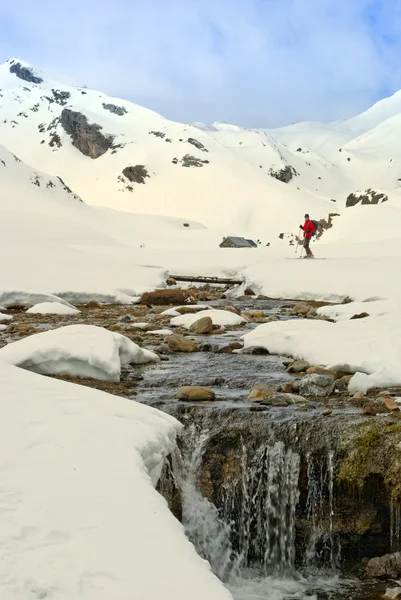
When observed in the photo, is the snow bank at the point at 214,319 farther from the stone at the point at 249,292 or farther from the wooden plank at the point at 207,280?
the wooden plank at the point at 207,280

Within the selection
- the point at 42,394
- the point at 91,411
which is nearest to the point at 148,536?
the point at 91,411

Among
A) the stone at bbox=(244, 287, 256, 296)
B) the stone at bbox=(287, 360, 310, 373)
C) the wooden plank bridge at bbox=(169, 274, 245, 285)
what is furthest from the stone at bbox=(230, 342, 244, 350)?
the wooden plank bridge at bbox=(169, 274, 245, 285)

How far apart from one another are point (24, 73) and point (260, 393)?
195 meters

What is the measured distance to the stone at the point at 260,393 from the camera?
722cm

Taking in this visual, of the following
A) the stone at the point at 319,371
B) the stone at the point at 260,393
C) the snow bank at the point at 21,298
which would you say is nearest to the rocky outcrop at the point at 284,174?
the snow bank at the point at 21,298

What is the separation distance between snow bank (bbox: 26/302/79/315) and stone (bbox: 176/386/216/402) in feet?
26.3

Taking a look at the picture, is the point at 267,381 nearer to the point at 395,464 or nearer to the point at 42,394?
the point at 395,464

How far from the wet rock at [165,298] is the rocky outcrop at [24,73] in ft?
590

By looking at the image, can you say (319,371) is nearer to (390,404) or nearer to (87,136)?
(390,404)

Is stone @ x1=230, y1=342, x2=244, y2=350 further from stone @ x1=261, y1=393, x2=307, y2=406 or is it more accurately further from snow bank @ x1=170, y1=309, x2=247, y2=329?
stone @ x1=261, y1=393, x2=307, y2=406

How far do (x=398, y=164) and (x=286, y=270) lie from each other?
13057cm

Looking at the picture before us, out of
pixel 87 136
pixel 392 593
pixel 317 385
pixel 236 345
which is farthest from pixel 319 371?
pixel 87 136

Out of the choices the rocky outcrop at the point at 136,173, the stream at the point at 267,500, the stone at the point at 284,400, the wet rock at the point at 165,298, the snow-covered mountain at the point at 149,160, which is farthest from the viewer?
the rocky outcrop at the point at 136,173

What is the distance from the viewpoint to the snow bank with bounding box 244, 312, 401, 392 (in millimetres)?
7938
